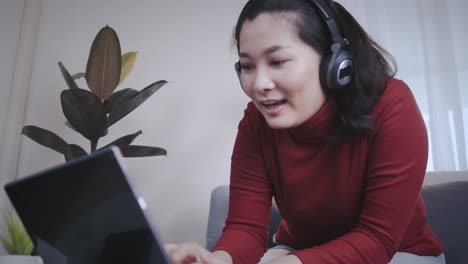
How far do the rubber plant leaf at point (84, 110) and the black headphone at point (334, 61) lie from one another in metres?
0.92

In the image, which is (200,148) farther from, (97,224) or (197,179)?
(97,224)

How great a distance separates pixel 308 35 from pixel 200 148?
111cm

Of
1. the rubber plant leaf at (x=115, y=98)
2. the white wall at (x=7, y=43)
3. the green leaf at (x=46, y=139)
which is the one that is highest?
the white wall at (x=7, y=43)

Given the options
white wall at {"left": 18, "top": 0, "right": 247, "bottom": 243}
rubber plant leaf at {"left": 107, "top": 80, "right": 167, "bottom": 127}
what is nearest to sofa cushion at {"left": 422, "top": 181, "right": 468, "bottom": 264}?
white wall at {"left": 18, "top": 0, "right": 247, "bottom": 243}

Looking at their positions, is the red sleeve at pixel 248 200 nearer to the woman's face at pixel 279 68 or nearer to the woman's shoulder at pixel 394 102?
the woman's face at pixel 279 68

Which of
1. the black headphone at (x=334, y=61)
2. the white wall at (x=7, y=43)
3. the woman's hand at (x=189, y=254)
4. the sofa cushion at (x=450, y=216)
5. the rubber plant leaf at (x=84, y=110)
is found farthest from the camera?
the white wall at (x=7, y=43)

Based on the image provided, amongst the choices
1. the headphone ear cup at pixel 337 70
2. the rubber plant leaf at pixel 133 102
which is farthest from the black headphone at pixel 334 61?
the rubber plant leaf at pixel 133 102

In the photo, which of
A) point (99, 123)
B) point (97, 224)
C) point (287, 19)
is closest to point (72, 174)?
point (97, 224)

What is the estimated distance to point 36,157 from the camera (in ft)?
5.94

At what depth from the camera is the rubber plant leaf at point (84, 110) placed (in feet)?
4.21

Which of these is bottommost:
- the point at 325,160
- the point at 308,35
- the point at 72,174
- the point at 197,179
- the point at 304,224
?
the point at 197,179

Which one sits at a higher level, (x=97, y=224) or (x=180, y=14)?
(x=180, y=14)

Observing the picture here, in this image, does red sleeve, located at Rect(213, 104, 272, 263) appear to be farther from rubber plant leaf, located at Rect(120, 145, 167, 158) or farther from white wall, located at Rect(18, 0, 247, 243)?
white wall, located at Rect(18, 0, 247, 243)

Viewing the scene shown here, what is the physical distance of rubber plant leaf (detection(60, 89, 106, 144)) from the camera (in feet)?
4.21
